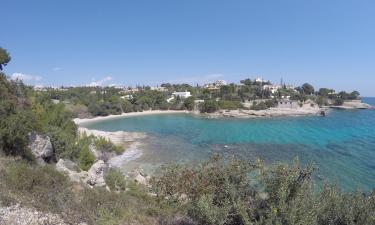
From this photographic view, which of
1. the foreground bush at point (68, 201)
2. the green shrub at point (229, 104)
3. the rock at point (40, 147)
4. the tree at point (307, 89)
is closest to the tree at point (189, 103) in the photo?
the green shrub at point (229, 104)

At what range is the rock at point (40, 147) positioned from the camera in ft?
76.4

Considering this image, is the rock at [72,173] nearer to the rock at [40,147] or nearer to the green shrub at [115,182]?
the rock at [40,147]

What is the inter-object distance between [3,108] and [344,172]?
3711 centimetres

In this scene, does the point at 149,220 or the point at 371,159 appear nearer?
the point at 149,220

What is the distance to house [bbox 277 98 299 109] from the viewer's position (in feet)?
435

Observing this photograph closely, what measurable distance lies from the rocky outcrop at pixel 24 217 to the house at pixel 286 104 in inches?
5075

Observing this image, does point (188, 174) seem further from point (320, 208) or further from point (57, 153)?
point (57, 153)

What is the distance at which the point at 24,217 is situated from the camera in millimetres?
9945

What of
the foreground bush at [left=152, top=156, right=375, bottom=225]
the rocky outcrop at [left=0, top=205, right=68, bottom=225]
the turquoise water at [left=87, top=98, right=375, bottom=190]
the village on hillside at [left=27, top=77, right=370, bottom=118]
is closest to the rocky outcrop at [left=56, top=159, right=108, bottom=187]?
the rocky outcrop at [left=0, top=205, right=68, bottom=225]

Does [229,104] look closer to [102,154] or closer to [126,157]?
[126,157]

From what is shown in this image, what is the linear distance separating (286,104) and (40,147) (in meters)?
123

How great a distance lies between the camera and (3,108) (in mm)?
24516

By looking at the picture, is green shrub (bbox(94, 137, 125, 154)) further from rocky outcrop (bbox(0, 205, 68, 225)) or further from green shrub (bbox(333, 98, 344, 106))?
green shrub (bbox(333, 98, 344, 106))

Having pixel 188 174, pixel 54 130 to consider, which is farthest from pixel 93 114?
pixel 188 174
